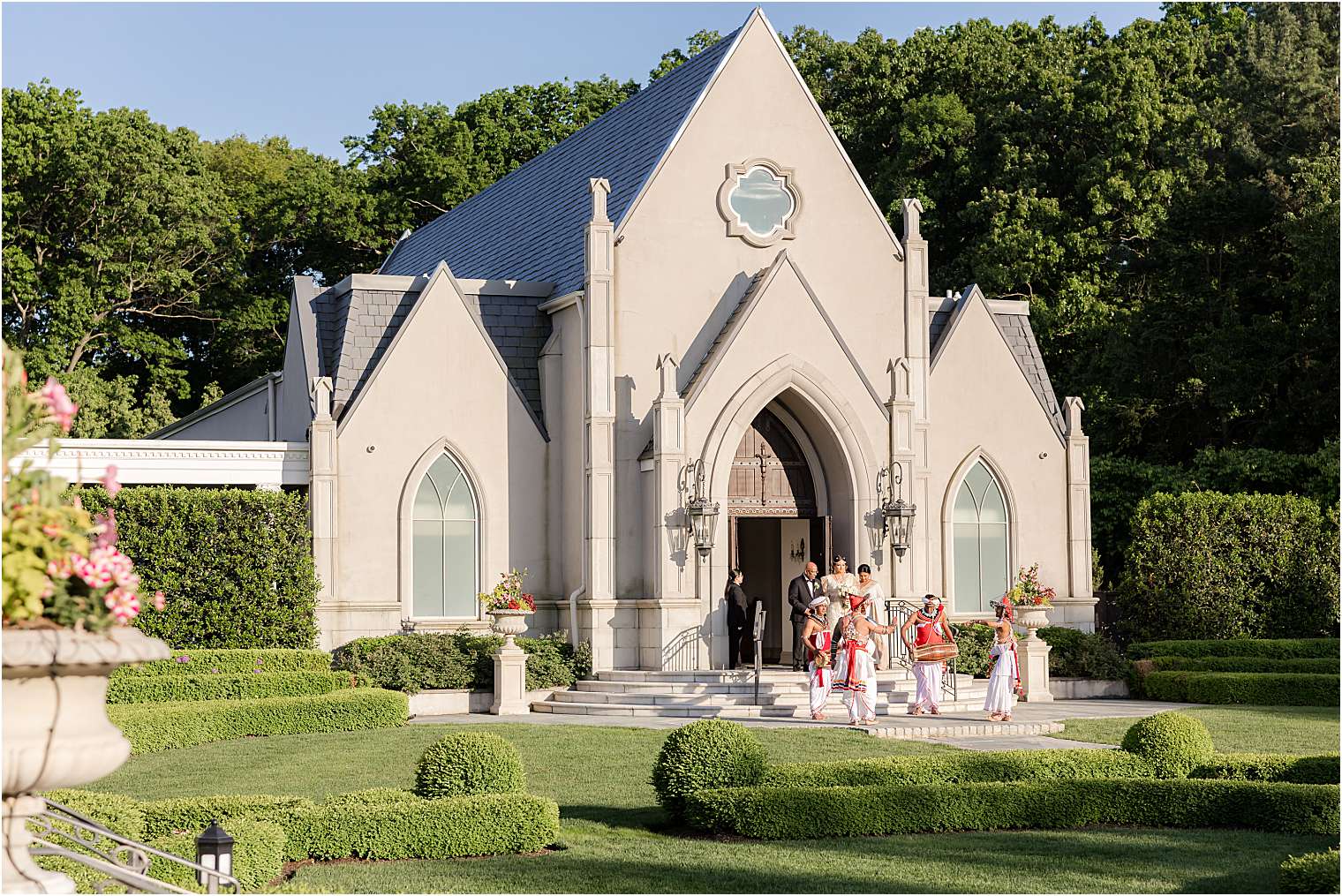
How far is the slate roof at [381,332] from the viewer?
3012 centimetres

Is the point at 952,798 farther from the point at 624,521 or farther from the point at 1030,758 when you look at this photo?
the point at 624,521

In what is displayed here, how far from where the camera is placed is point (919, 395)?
31141 millimetres

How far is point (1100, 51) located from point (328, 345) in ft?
83.2

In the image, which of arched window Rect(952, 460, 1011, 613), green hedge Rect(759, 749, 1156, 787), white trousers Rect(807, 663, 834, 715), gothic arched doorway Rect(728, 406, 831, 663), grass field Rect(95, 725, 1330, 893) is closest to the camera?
grass field Rect(95, 725, 1330, 893)

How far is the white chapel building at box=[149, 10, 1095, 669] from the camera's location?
29.0 m

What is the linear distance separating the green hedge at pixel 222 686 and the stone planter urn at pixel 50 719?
16099 millimetres

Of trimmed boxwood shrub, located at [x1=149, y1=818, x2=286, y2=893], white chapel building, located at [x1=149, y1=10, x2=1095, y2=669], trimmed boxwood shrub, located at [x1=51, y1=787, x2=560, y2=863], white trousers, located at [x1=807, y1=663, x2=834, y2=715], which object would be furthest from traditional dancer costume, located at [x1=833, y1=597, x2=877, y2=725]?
trimmed boxwood shrub, located at [x1=149, y1=818, x2=286, y2=893]

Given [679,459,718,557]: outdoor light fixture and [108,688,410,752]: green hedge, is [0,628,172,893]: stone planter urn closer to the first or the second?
[108,688,410,752]: green hedge

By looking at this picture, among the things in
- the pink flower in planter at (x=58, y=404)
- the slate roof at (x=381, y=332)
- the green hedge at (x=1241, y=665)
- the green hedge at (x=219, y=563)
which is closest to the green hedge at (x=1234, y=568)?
the green hedge at (x=1241, y=665)

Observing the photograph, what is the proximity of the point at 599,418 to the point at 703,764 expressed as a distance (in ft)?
47.9

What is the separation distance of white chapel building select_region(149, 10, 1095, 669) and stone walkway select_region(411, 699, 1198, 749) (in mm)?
3597

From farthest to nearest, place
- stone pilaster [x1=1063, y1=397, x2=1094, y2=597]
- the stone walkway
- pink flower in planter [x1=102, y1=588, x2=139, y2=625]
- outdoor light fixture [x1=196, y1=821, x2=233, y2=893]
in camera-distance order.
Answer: stone pilaster [x1=1063, y1=397, x2=1094, y2=597] < the stone walkway < outdoor light fixture [x1=196, y1=821, x2=233, y2=893] < pink flower in planter [x1=102, y1=588, x2=139, y2=625]

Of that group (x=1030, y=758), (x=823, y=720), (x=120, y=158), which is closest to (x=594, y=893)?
(x=1030, y=758)

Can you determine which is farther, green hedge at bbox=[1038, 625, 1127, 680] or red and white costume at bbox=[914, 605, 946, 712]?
green hedge at bbox=[1038, 625, 1127, 680]
